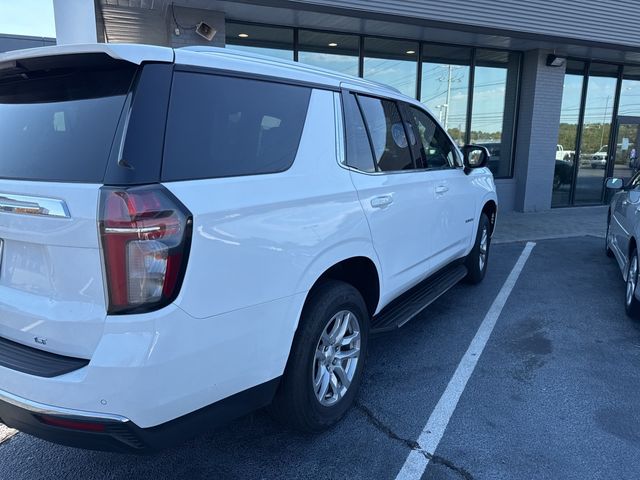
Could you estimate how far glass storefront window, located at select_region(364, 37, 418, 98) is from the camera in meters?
9.88

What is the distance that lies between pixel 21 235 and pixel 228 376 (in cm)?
103

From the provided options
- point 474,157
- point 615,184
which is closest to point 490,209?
point 474,157

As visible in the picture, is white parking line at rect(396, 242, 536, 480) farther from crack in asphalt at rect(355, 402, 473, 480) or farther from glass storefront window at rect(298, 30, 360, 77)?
glass storefront window at rect(298, 30, 360, 77)

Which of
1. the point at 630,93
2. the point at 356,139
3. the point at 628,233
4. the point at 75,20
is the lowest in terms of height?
the point at 628,233

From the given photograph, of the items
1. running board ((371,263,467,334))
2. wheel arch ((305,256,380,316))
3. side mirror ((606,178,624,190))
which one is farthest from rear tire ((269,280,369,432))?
side mirror ((606,178,624,190))

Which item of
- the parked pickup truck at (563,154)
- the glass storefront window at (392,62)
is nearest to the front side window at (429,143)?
the glass storefront window at (392,62)

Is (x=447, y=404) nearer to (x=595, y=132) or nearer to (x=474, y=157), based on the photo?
(x=474, y=157)

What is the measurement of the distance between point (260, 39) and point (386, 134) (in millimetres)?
6177

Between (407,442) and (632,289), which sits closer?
(407,442)

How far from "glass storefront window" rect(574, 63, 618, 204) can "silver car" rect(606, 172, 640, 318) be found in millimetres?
6196

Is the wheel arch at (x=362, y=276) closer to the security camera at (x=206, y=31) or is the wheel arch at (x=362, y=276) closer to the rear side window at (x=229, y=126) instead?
the rear side window at (x=229, y=126)

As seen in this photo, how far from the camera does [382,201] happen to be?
3.25 meters

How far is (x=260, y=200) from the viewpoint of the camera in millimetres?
2264

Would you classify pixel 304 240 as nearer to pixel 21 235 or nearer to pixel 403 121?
pixel 21 235
